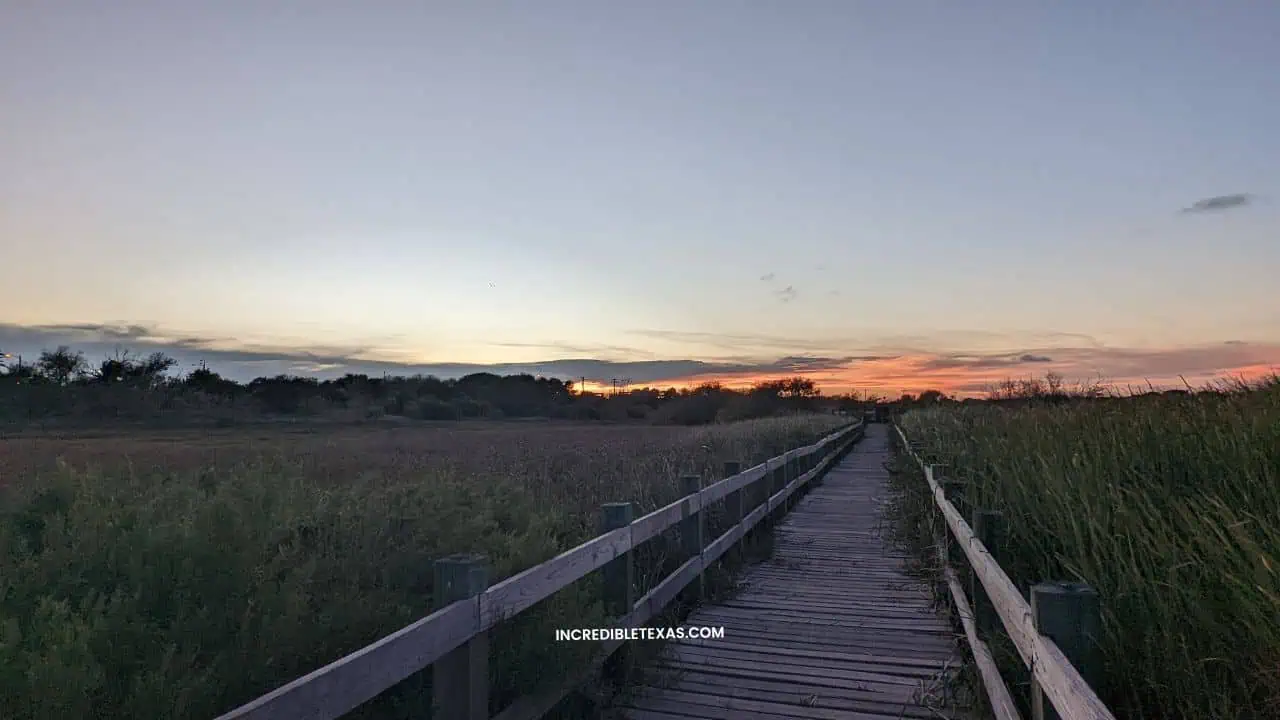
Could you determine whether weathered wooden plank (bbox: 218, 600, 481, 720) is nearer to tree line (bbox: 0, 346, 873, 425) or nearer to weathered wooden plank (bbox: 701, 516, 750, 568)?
weathered wooden plank (bbox: 701, 516, 750, 568)

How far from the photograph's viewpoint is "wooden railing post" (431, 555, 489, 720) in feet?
10.00

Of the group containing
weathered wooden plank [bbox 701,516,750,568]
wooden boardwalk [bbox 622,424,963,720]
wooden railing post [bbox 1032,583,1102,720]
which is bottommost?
wooden boardwalk [bbox 622,424,963,720]

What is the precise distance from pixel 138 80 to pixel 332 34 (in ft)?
7.80

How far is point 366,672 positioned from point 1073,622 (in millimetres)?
2193

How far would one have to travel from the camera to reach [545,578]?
3.75 m

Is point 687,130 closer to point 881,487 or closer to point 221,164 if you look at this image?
point 221,164

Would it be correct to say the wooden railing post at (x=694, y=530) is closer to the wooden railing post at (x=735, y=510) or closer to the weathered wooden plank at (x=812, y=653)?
the weathered wooden plank at (x=812, y=653)

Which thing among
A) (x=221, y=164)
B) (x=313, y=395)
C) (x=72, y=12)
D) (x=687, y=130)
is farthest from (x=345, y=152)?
(x=313, y=395)

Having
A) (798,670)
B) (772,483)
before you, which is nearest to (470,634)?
(798,670)

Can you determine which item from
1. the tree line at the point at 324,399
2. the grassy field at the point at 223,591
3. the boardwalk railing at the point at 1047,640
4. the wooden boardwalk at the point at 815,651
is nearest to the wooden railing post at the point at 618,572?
the grassy field at the point at 223,591

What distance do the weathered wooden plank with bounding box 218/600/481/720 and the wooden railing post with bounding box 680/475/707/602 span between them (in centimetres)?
A: 368

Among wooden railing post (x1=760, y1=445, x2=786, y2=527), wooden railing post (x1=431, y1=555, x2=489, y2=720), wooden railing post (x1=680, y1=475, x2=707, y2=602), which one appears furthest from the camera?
wooden railing post (x1=760, y1=445, x2=786, y2=527)

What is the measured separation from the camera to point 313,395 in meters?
62.4

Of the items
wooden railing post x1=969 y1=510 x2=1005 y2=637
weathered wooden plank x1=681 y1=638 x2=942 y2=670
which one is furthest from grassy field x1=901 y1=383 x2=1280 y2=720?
weathered wooden plank x1=681 y1=638 x2=942 y2=670
